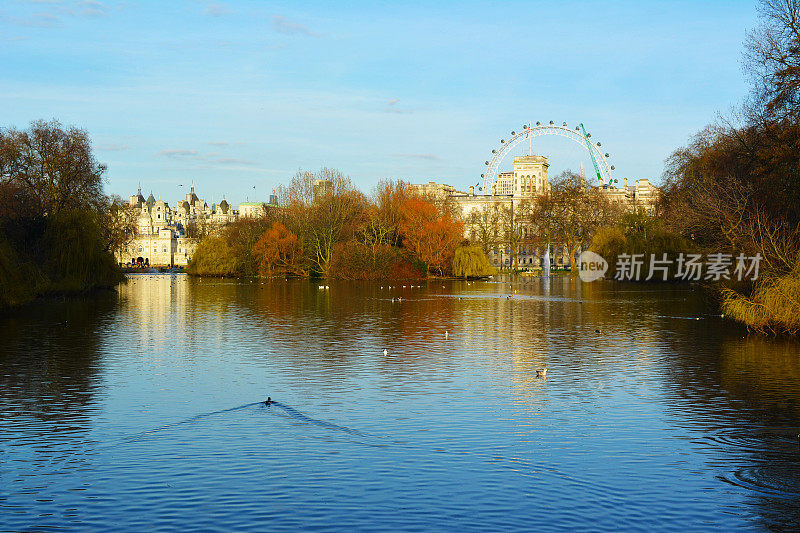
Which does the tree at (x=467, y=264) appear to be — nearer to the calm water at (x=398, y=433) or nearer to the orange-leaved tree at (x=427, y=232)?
the orange-leaved tree at (x=427, y=232)

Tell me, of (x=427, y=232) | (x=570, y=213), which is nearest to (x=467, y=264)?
(x=427, y=232)

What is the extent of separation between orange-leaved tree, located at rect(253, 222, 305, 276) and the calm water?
67007 millimetres

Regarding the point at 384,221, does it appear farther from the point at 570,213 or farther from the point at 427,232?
the point at 570,213

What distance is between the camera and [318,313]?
42344 mm

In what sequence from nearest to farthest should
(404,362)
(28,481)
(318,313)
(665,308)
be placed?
(28,481), (404,362), (318,313), (665,308)

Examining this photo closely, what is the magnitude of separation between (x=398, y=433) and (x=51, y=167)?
53118 millimetres

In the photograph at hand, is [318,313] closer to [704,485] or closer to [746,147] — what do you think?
[746,147]

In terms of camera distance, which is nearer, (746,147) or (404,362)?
(404,362)

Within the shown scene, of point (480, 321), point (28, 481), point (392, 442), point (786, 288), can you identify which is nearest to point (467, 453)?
point (392, 442)

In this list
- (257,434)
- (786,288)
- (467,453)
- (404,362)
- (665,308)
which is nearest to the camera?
(467,453)

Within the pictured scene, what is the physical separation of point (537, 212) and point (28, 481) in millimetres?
104169
